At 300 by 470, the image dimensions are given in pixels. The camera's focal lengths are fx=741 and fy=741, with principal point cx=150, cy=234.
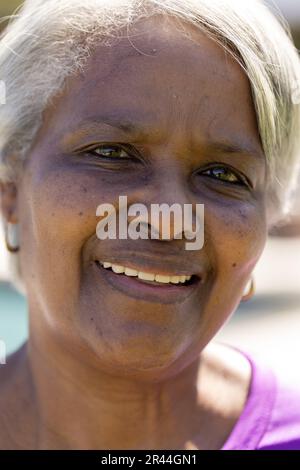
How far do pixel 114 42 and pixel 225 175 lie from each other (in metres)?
0.49

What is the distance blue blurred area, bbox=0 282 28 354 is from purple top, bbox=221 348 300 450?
1091mm

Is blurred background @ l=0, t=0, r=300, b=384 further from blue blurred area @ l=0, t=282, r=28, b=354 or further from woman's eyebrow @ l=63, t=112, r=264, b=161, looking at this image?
woman's eyebrow @ l=63, t=112, r=264, b=161

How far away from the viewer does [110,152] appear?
2031 millimetres

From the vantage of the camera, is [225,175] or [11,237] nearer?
[225,175]

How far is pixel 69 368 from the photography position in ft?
7.31

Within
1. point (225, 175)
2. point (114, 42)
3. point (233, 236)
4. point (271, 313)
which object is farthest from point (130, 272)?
point (271, 313)

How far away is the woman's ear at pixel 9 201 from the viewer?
2277 mm

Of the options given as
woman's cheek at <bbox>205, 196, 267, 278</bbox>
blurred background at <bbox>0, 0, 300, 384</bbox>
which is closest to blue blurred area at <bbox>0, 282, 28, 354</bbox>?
blurred background at <bbox>0, 0, 300, 384</bbox>

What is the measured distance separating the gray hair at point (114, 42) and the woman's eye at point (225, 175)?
11 cm

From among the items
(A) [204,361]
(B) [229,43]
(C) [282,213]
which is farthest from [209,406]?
(B) [229,43]

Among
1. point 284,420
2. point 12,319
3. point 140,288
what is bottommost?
point 284,420

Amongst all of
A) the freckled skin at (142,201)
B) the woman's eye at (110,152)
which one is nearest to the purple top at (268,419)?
the freckled skin at (142,201)

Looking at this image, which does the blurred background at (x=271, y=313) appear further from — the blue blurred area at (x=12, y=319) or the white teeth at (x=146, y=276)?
the white teeth at (x=146, y=276)

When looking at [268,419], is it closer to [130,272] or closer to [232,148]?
[130,272]
